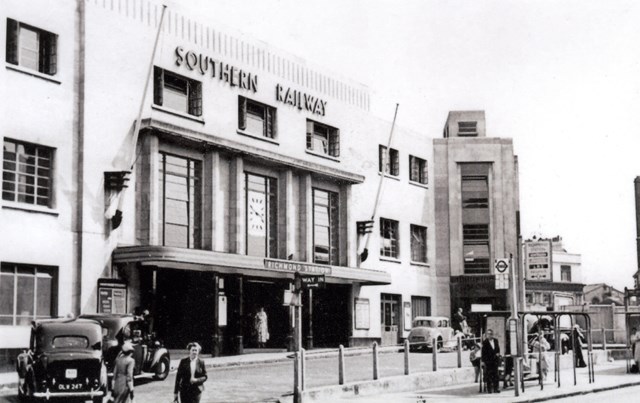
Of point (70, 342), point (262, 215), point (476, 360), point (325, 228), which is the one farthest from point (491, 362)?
point (325, 228)

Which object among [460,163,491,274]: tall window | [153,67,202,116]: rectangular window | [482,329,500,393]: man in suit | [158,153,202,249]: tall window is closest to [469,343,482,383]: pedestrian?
[482,329,500,393]: man in suit

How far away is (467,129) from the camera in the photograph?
177 feet

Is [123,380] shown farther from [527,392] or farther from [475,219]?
[475,219]

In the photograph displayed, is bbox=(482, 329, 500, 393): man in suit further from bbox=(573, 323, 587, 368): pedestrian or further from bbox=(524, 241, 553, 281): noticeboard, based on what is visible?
bbox=(573, 323, 587, 368): pedestrian

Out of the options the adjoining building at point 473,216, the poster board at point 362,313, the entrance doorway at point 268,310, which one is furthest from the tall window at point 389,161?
the entrance doorway at point 268,310

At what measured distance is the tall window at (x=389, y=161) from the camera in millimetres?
43375

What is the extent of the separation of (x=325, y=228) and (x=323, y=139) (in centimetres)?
387

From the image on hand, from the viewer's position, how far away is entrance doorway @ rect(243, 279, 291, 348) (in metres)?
34.2

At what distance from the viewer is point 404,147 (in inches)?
1796

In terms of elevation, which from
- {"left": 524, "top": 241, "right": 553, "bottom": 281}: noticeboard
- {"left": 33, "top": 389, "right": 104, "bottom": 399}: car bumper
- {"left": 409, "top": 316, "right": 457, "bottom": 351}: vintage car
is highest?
{"left": 524, "top": 241, "right": 553, "bottom": 281}: noticeboard

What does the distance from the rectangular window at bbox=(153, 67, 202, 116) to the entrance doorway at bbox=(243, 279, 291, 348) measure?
22.5ft

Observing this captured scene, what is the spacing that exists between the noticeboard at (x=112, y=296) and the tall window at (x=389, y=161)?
17.2 meters

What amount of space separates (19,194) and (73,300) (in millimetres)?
3468

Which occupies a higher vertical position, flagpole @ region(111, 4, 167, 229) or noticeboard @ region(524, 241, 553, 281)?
flagpole @ region(111, 4, 167, 229)
